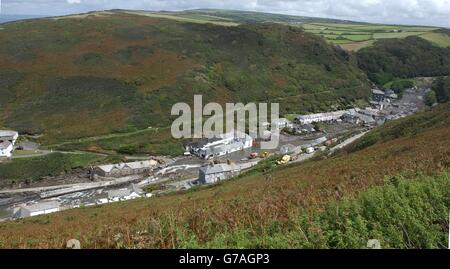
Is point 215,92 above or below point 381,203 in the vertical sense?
below

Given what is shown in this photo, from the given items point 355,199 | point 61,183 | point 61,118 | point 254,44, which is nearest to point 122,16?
point 254,44

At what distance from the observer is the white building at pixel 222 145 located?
6278 centimetres

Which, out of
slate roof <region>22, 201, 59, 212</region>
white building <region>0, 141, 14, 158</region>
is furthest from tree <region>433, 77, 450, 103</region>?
white building <region>0, 141, 14, 158</region>

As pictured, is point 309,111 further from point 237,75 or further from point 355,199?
point 355,199

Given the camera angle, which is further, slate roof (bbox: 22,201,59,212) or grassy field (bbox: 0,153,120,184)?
grassy field (bbox: 0,153,120,184)

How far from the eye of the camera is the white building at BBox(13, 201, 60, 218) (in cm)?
3856

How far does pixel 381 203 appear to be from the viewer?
740 cm

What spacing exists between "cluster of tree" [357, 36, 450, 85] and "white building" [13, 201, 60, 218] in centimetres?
9866

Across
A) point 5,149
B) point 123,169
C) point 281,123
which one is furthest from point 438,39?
point 5,149

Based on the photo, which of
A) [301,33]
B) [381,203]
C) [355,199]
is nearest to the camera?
[381,203]

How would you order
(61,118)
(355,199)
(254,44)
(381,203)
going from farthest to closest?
(254,44) → (61,118) → (355,199) → (381,203)

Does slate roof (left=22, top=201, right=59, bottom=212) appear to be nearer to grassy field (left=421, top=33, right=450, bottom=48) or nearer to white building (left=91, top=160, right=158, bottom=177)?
white building (left=91, top=160, right=158, bottom=177)

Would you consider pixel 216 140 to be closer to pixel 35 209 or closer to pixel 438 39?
pixel 35 209

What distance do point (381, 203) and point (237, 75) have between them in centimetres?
8715
